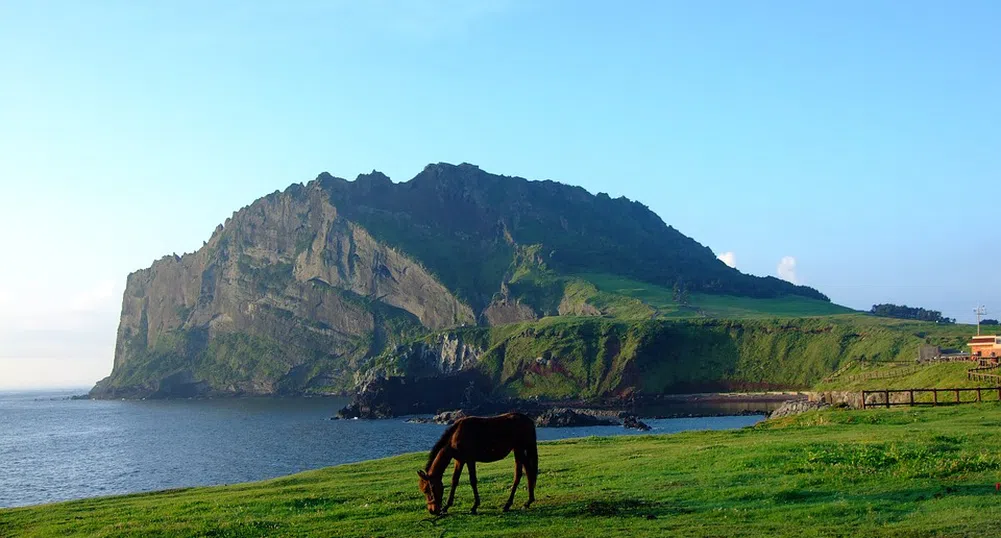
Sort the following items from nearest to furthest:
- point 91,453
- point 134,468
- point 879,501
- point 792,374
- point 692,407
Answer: point 879,501, point 134,468, point 91,453, point 692,407, point 792,374

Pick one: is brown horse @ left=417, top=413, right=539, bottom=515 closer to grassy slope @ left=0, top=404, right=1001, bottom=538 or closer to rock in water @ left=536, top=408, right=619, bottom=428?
grassy slope @ left=0, top=404, right=1001, bottom=538

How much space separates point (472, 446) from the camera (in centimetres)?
2488

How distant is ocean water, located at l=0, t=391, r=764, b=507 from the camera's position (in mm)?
77812

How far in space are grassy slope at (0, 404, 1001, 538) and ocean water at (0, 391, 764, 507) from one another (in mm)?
40855

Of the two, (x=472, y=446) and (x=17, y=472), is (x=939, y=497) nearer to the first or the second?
(x=472, y=446)

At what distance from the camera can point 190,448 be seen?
112562 mm

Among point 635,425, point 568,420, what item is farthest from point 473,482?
point 568,420

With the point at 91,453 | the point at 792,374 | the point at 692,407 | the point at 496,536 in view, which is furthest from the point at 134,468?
the point at 792,374

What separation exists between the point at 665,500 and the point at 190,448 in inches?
3879

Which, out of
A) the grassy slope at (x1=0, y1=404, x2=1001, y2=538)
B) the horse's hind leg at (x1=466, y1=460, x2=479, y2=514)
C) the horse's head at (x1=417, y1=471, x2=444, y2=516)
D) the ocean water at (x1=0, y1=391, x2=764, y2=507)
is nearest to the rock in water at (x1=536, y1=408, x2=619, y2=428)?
the ocean water at (x1=0, y1=391, x2=764, y2=507)

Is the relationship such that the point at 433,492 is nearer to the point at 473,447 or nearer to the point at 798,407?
the point at 473,447

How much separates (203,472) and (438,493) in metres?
64.5

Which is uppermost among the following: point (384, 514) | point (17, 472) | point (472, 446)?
point (472, 446)

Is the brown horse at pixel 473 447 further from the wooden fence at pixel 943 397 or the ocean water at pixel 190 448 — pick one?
the ocean water at pixel 190 448
